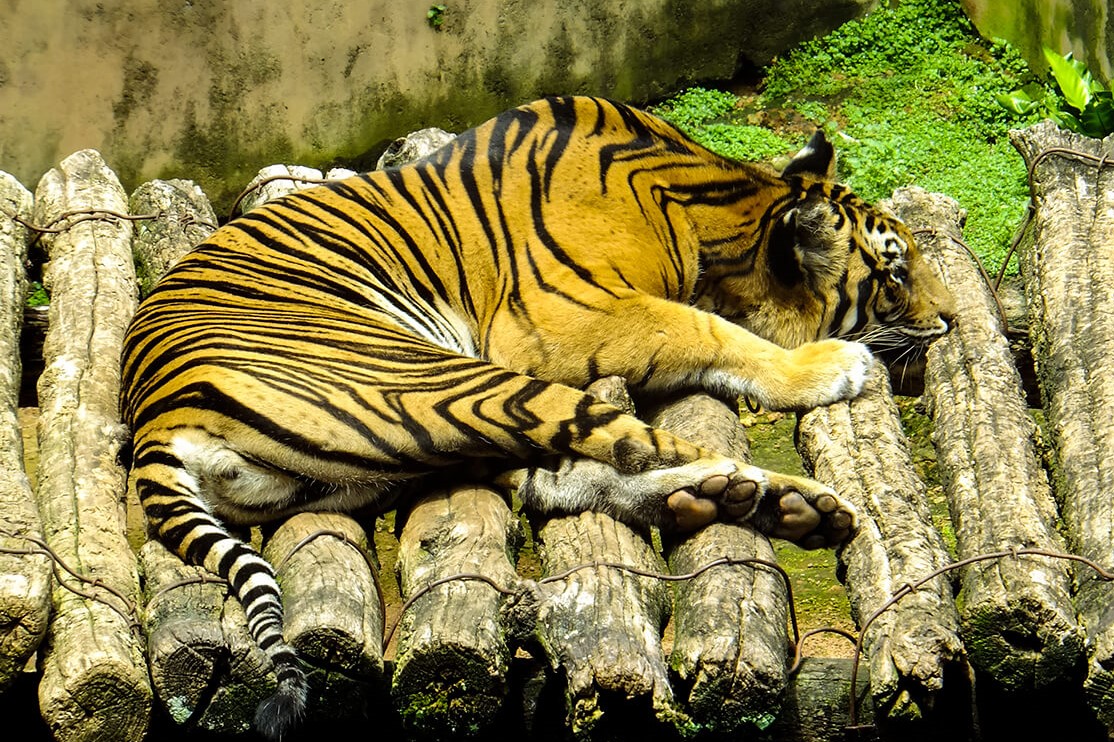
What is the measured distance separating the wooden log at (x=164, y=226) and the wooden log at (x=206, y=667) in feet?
8.00

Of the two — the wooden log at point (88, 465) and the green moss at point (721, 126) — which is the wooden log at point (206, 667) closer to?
the wooden log at point (88, 465)

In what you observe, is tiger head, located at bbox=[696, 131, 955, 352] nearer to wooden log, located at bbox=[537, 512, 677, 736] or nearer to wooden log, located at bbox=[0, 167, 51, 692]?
wooden log, located at bbox=[537, 512, 677, 736]

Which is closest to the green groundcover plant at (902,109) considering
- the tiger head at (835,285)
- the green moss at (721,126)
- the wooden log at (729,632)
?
the green moss at (721,126)

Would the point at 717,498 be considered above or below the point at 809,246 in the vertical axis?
below

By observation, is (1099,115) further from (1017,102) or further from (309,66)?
(309,66)

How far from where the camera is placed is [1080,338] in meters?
4.45

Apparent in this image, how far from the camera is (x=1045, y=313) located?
A: 4.70 m

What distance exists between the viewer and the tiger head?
484 cm

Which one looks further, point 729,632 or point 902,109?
point 902,109

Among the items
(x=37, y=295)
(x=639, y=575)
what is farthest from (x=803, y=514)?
(x=37, y=295)

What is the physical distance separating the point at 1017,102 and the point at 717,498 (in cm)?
495

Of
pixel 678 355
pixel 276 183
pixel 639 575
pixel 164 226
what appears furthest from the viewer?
pixel 276 183

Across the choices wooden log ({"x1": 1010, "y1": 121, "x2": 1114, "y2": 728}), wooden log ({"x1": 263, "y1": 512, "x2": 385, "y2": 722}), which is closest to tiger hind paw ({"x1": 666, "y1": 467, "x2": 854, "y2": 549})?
wooden log ({"x1": 1010, "y1": 121, "x2": 1114, "y2": 728})

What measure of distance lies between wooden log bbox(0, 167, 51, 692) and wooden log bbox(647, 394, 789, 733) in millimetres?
1464
